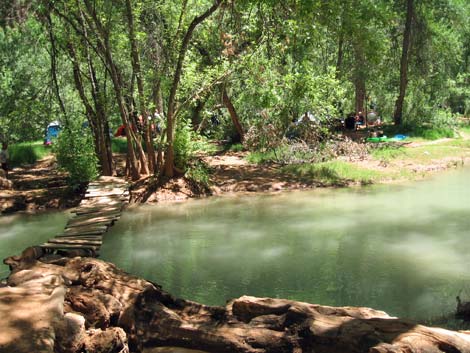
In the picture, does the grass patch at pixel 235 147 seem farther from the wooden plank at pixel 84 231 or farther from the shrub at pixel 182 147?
the wooden plank at pixel 84 231

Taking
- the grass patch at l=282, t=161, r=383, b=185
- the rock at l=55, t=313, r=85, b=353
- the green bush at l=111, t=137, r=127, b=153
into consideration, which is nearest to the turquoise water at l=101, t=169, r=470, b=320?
the grass patch at l=282, t=161, r=383, b=185

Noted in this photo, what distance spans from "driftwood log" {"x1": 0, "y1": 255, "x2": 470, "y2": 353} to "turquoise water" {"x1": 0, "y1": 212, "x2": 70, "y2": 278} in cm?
373

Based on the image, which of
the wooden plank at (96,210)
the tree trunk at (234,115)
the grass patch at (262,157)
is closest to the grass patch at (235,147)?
→ the tree trunk at (234,115)

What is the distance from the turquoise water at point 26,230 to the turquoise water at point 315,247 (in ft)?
4.36

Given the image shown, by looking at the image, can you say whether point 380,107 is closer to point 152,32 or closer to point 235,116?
point 235,116

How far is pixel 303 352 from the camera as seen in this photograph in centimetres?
471

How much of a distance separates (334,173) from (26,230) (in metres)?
8.71

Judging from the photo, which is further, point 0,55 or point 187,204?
point 0,55

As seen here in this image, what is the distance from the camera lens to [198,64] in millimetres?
17797

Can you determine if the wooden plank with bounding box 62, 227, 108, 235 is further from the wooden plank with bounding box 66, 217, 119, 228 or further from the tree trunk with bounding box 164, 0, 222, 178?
the tree trunk with bounding box 164, 0, 222, 178

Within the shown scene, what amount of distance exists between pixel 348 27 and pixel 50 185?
32.9 ft

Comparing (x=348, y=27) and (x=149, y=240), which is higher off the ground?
(x=348, y=27)

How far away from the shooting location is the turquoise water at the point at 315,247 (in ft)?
23.7

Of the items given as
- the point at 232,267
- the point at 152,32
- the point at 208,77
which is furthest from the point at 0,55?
the point at 232,267
